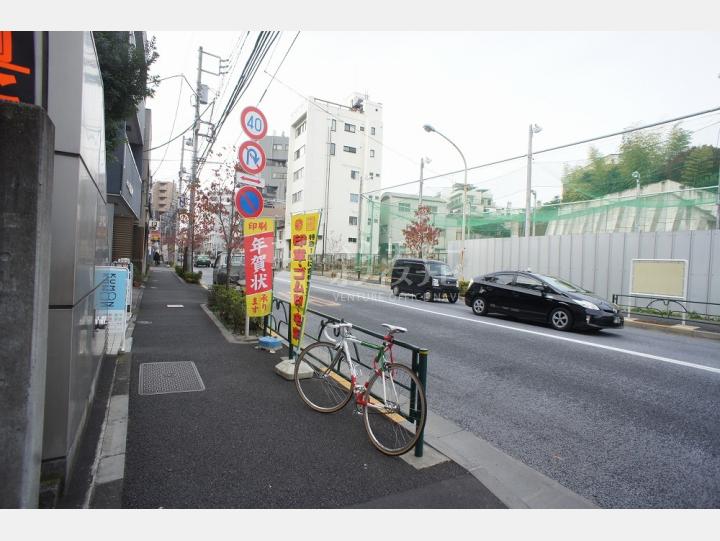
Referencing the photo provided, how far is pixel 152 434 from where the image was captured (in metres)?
3.71

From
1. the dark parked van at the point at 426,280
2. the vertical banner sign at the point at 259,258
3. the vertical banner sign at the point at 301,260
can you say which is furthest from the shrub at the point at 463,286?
the vertical banner sign at the point at 301,260

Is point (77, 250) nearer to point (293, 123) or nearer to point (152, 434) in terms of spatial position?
point (152, 434)

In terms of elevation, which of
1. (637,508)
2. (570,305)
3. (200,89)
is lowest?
(637,508)

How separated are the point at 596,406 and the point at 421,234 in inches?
797

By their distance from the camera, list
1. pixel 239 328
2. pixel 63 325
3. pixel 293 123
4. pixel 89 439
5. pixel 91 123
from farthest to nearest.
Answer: pixel 293 123 < pixel 239 328 < pixel 89 439 < pixel 91 123 < pixel 63 325

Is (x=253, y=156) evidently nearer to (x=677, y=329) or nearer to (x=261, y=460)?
(x=261, y=460)

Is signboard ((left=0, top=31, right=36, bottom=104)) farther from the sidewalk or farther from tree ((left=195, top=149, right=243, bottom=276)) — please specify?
tree ((left=195, top=149, right=243, bottom=276))

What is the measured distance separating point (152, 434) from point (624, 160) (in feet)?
53.8

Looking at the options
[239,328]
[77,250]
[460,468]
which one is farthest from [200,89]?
[460,468]

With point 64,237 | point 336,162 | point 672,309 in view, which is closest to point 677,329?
point 672,309

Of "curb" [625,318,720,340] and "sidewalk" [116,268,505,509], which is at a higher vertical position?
"curb" [625,318,720,340]

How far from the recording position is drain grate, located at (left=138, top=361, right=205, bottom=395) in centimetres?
496

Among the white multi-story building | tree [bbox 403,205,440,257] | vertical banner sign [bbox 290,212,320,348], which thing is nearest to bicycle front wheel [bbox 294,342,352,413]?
vertical banner sign [bbox 290,212,320,348]

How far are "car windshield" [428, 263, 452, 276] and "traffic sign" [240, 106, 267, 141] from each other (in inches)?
484
